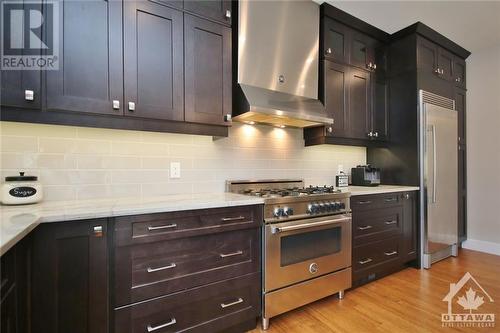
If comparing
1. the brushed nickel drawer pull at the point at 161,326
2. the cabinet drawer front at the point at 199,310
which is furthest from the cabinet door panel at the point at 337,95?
the brushed nickel drawer pull at the point at 161,326

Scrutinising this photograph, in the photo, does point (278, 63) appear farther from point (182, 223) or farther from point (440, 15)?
point (440, 15)

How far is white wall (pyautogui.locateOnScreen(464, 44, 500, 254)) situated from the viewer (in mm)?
3441

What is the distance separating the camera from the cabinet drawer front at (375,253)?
237 cm

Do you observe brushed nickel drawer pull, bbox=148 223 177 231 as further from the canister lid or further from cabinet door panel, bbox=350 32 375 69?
cabinet door panel, bbox=350 32 375 69

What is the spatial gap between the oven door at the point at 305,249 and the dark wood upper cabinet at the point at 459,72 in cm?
278

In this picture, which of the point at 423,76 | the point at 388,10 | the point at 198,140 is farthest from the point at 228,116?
the point at 423,76

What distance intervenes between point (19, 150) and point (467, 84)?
5190mm

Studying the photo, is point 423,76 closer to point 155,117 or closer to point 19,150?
point 155,117

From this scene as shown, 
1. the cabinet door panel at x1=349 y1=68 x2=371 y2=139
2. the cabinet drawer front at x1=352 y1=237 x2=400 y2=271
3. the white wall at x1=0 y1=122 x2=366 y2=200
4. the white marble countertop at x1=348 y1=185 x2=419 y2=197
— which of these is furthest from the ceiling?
the cabinet drawer front at x1=352 y1=237 x2=400 y2=271

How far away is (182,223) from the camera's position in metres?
1.50

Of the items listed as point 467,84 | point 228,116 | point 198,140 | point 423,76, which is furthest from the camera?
point 467,84

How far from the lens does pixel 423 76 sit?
296 centimetres

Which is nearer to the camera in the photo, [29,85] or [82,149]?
[29,85]

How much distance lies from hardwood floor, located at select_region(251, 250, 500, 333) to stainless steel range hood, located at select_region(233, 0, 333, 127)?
159cm
